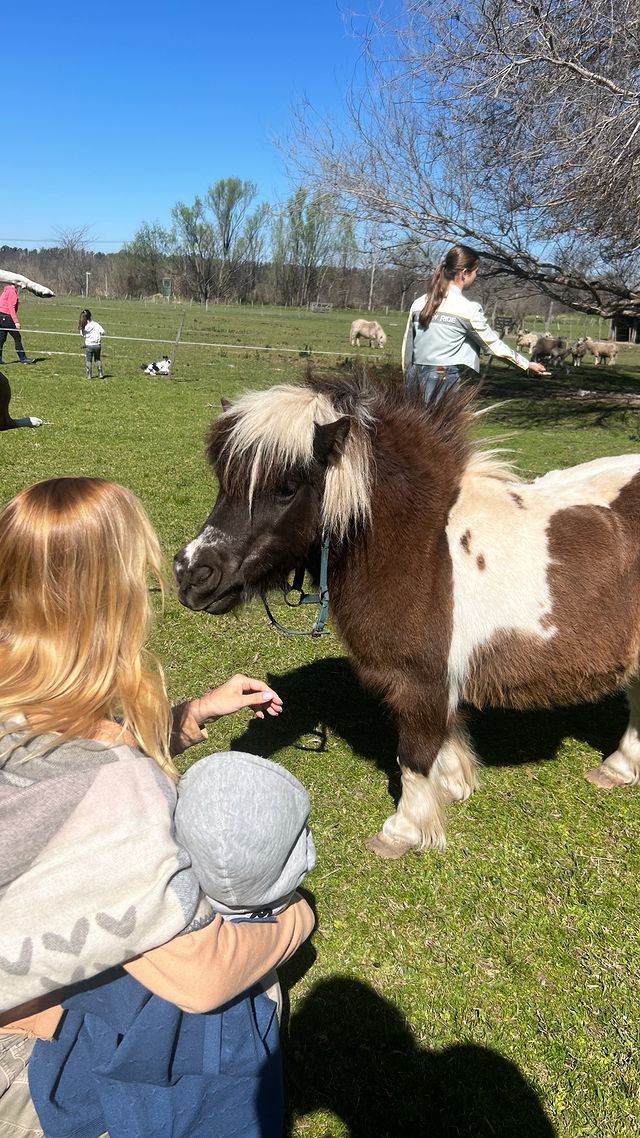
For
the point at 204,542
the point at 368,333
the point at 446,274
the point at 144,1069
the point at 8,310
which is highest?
the point at 368,333

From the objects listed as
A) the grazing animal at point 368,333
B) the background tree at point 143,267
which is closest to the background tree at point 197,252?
the background tree at point 143,267

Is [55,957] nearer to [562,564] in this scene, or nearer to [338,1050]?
[338,1050]

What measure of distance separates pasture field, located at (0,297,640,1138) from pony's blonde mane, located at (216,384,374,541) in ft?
2.91

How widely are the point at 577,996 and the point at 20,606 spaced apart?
244 cm

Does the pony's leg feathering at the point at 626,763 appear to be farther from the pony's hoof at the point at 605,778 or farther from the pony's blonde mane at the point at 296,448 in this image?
the pony's blonde mane at the point at 296,448

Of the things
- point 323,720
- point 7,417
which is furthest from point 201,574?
point 7,417

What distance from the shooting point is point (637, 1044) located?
92.7 inches

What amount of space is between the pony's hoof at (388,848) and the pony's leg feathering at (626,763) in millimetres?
1232

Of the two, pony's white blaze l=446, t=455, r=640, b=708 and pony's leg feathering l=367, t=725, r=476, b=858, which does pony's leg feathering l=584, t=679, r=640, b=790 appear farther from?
pony's white blaze l=446, t=455, r=640, b=708

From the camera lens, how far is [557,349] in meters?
26.5

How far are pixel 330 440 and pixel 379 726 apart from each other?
6.98 ft

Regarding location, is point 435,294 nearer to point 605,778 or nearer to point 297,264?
point 605,778

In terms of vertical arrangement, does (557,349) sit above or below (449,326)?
above

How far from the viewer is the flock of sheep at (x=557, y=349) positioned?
26.6 meters
